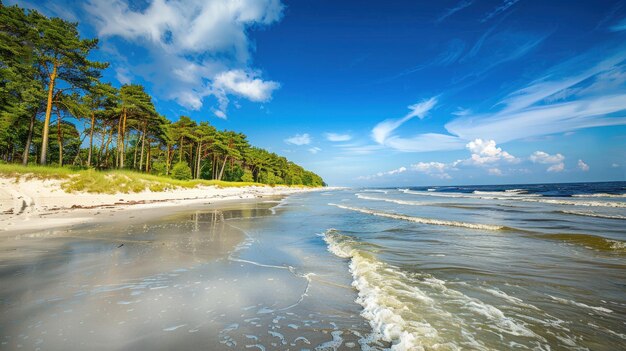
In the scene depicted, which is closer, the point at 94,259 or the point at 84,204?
the point at 94,259

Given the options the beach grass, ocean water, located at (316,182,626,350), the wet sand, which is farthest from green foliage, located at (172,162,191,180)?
ocean water, located at (316,182,626,350)

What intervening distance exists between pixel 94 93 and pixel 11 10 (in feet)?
28.5

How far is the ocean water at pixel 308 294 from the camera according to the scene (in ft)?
10.1

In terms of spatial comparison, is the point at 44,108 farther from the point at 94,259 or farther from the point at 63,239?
the point at 94,259

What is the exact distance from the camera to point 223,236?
9.55m

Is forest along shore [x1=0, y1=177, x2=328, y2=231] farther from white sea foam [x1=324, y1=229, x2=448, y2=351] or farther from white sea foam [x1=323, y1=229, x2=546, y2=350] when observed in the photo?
white sea foam [x1=323, y1=229, x2=546, y2=350]

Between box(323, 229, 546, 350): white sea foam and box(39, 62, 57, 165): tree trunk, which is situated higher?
box(39, 62, 57, 165): tree trunk

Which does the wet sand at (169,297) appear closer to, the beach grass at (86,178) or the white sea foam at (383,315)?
the white sea foam at (383,315)

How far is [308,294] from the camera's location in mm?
4484

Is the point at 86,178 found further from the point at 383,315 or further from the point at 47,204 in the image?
the point at 383,315

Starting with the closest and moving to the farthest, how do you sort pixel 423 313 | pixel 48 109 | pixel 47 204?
pixel 423 313
pixel 47 204
pixel 48 109

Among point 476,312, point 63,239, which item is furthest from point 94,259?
point 476,312

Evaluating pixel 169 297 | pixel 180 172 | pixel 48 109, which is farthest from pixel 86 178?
pixel 169 297

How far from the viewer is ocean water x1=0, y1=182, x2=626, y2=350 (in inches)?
121
